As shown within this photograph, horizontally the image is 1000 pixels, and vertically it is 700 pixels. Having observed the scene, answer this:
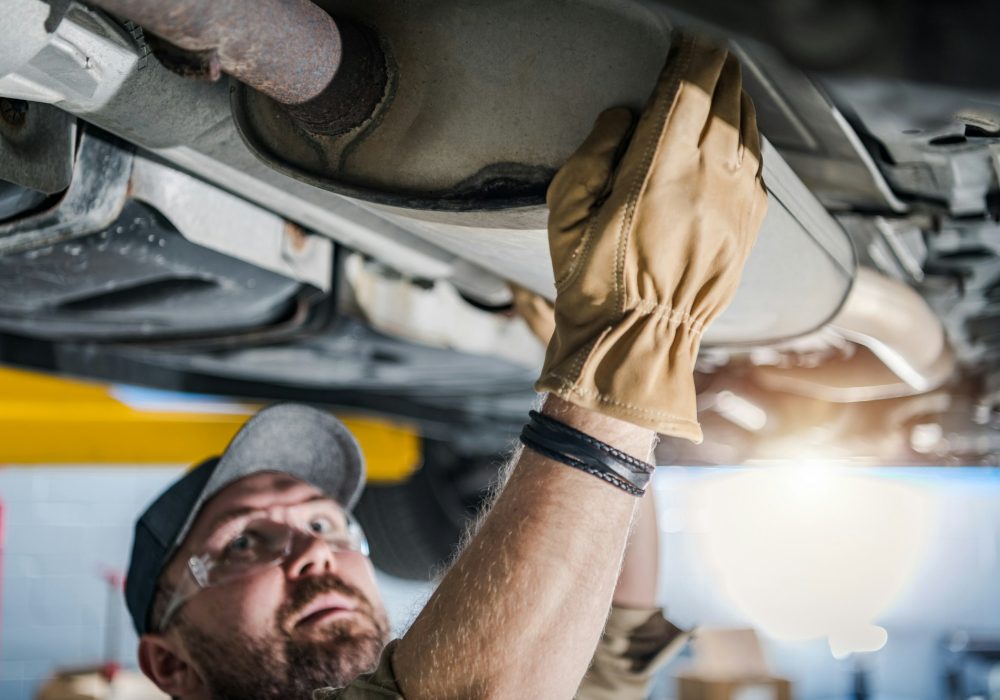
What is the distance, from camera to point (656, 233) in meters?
0.65

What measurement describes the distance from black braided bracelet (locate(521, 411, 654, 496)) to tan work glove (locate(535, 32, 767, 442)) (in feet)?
0.11

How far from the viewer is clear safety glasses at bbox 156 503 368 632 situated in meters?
1.19

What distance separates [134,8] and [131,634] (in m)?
5.32

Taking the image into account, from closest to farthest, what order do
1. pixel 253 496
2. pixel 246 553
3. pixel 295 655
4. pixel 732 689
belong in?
pixel 295 655, pixel 246 553, pixel 253 496, pixel 732 689

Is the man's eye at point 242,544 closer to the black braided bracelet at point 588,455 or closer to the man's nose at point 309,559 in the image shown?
the man's nose at point 309,559

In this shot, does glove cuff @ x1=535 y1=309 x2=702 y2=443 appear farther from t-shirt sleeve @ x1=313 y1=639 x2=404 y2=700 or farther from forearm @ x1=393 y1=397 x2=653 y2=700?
t-shirt sleeve @ x1=313 y1=639 x2=404 y2=700

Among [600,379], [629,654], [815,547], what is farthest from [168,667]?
[815,547]

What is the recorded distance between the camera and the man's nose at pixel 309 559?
1.17 meters

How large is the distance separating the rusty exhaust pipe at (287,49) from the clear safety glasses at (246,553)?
2.22 ft

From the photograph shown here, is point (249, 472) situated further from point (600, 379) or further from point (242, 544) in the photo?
point (600, 379)

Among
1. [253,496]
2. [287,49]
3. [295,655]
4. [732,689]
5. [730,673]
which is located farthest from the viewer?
[730,673]

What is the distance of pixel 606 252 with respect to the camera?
2.15 ft

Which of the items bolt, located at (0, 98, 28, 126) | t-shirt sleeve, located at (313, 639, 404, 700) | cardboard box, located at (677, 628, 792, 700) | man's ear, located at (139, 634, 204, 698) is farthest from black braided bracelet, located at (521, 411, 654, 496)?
cardboard box, located at (677, 628, 792, 700)

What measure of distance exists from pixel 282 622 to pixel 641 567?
1.81 ft
